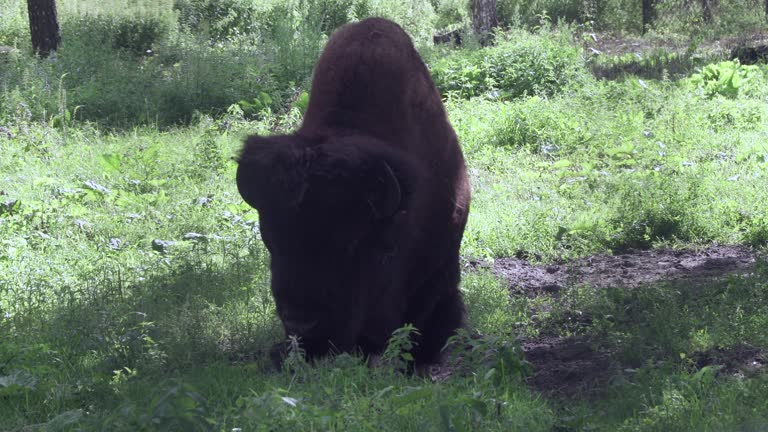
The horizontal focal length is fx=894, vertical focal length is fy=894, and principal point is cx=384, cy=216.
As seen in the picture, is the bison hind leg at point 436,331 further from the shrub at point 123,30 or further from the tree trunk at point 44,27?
the shrub at point 123,30

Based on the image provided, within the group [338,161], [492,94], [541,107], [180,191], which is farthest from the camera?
[492,94]

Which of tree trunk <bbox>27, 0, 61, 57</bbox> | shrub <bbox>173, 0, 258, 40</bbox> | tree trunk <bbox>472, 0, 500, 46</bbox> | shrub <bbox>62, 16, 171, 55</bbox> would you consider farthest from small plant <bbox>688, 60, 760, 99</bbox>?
tree trunk <bbox>27, 0, 61, 57</bbox>

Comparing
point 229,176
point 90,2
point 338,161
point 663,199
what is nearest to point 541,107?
point 663,199

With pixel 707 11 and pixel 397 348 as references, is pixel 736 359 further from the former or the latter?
pixel 707 11

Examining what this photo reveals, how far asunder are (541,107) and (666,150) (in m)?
1.71

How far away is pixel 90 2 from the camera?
64.7ft

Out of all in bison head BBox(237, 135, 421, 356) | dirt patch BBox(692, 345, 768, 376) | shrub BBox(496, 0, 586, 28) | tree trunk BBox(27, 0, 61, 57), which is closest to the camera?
bison head BBox(237, 135, 421, 356)

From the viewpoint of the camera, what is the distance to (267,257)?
255 inches

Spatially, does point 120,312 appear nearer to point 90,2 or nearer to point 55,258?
point 55,258

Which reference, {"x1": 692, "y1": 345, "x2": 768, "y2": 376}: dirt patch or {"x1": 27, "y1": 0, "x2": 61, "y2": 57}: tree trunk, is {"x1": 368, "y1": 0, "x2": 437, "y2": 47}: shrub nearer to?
{"x1": 27, "y1": 0, "x2": 61, "y2": 57}: tree trunk

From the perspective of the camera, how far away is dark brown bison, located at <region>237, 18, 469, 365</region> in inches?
143

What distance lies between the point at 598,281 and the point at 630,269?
394 mm

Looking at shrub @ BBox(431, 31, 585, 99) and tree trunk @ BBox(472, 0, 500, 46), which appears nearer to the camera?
shrub @ BBox(431, 31, 585, 99)

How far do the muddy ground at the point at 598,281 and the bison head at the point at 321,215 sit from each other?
3.96 feet
